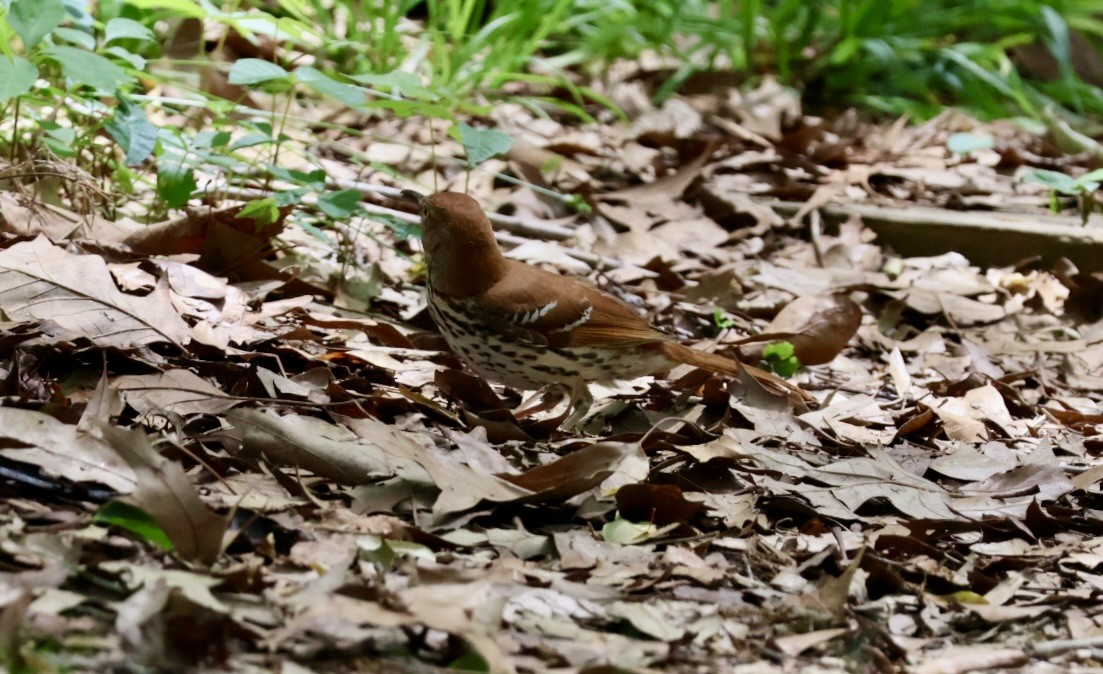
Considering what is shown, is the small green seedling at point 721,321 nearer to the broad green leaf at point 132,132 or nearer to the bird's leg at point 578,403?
the bird's leg at point 578,403

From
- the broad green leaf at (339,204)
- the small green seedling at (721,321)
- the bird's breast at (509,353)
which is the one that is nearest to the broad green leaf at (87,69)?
the broad green leaf at (339,204)

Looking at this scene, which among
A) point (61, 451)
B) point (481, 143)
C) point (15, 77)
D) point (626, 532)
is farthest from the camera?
point (481, 143)

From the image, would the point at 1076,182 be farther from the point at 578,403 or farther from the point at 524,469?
the point at 524,469

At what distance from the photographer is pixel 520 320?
3695 mm

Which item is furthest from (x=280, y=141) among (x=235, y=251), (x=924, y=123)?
(x=924, y=123)

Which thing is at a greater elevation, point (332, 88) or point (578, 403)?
point (332, 88)

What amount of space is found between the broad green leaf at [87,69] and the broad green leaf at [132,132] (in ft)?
0.91

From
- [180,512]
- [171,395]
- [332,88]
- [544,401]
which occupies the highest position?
[332,88]

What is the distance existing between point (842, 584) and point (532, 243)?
2490 millimetres

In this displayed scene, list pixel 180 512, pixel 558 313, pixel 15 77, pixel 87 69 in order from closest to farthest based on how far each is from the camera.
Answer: pixel 180 512, pixel 15 77, pixel 87 69, pixel 558 313

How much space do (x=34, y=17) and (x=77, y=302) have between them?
760 mm

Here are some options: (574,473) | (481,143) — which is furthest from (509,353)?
(574,473)

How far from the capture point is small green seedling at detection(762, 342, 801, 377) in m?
4.33

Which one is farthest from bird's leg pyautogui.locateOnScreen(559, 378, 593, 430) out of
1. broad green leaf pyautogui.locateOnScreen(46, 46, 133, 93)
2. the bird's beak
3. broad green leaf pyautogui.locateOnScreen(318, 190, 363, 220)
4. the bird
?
broad green leaf pyautogui.locateOnScreen(46, 46, 133, 93)
